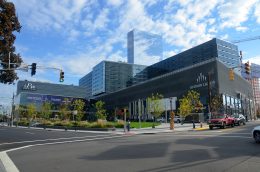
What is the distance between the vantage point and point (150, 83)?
396ft

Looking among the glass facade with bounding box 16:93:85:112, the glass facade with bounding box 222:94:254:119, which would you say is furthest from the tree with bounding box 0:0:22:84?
the glass facade with bounding box 16:93:85:112

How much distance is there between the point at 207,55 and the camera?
110 m

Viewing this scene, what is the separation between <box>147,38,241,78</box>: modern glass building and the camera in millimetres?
102713

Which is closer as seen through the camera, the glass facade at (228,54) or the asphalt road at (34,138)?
the asphalt road at (34,138)

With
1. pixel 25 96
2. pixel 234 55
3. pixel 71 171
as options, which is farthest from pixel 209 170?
pixel 25 96

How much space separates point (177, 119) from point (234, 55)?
38.5 m

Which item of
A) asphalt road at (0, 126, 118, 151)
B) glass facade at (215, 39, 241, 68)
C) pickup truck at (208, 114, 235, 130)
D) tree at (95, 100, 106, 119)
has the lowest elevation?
asphalt road at (0, 126, 118, 151)

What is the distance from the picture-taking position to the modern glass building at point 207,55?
337 feet

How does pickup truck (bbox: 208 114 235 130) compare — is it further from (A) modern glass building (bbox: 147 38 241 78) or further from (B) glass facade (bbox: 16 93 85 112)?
(B) glass facade (bbox: 16 93 85 112)

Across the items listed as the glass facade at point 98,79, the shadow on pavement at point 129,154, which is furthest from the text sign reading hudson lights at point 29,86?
the shadow on pavement at point 129,154

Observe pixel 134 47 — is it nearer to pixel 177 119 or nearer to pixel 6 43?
pixel 177 119

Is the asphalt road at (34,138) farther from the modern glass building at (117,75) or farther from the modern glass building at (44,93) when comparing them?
the modern glass building at (117,75)

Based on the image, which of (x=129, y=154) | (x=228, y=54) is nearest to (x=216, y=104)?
(x=228, y=54)

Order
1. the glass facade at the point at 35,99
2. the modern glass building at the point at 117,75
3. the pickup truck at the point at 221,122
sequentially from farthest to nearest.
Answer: the modern glass building at the point at 117,75 → the glass facade at the point at 35,99 → the pickup truck at the point at 221,122
